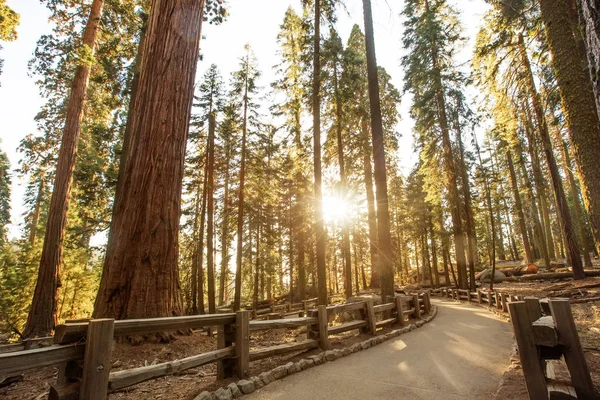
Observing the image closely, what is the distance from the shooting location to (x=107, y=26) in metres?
11.6

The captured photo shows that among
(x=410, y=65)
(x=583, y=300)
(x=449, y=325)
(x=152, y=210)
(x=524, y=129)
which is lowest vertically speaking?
(x=449, y=325)

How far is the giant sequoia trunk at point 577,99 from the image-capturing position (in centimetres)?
597

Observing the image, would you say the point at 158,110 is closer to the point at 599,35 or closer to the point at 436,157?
the point at 599,35

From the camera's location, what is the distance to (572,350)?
2.51 meters

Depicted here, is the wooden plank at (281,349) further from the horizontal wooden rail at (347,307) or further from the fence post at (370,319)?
the fence post at (370,319)

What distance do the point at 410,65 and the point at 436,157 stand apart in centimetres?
Result: 731

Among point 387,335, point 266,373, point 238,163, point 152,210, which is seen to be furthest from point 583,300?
point 238,163

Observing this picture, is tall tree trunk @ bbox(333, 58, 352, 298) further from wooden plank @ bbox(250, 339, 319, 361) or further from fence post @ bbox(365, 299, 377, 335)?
wooden plank @ bbox(250, 339, 319, 361)

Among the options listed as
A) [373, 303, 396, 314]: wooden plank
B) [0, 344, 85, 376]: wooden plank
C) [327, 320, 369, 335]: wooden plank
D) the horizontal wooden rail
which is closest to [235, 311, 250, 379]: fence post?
[0, 344, 85, 376]: wooden plank

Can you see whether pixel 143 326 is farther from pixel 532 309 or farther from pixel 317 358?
pixel 532 309

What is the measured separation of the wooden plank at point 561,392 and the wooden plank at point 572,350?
8 centimetres

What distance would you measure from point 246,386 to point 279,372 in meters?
0.71

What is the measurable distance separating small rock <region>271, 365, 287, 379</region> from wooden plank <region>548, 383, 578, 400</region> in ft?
10.1

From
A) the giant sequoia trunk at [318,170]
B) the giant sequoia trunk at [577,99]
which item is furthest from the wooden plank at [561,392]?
the giant sequoia trunk at [318,170]
